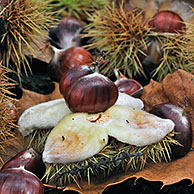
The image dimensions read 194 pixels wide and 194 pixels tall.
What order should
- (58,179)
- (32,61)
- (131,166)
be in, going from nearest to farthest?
1. (58,179)
2. (131,166)
3. (32,61)

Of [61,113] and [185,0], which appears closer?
[61,113]

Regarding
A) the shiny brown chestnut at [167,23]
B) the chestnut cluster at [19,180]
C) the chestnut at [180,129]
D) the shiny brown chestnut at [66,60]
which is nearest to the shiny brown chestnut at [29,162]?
the chestnut cluster at [19,180]

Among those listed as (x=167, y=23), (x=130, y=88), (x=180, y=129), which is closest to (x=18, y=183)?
(x=180, y=129)

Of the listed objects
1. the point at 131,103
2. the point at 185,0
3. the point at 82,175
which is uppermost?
the point at 185,0

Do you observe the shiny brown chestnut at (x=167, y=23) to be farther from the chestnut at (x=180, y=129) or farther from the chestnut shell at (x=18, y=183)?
the chestnut shell at (x=18, y=183)

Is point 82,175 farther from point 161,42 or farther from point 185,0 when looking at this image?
point 185,0

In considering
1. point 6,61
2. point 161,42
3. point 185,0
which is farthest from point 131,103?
point 185,0
